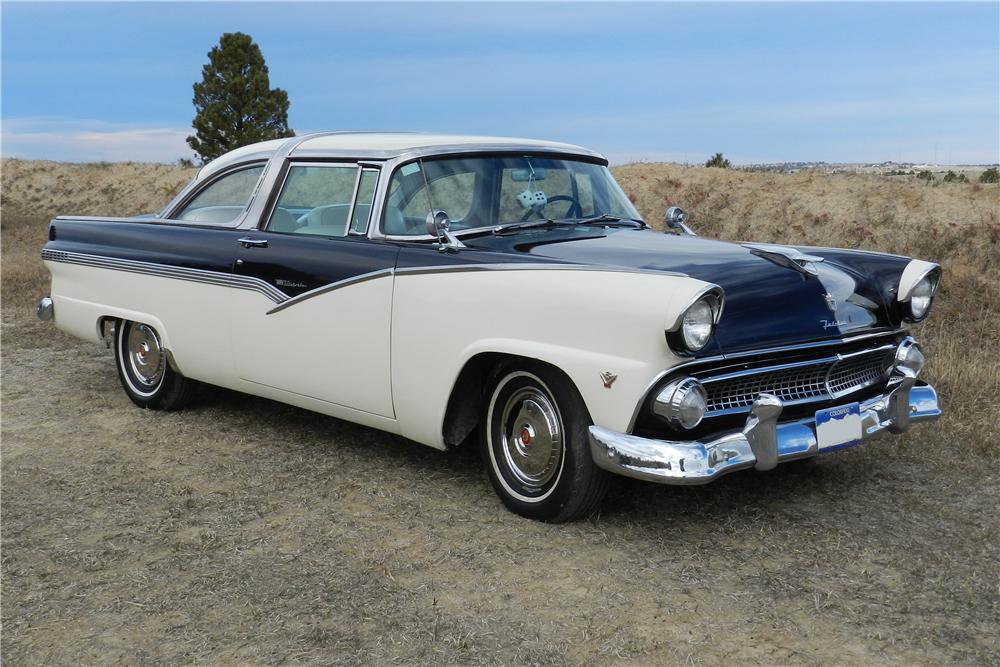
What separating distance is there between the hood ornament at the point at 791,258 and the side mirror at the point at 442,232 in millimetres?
1351

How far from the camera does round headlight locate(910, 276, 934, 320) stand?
4.57 meters

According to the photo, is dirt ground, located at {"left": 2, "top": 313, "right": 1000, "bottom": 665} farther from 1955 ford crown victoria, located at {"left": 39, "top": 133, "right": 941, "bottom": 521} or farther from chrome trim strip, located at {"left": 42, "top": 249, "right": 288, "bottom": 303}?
chrome trim strip, located at {"left": 42, "top": 249, "right": 288, "bottom": 303}

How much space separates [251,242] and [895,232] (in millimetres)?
14173

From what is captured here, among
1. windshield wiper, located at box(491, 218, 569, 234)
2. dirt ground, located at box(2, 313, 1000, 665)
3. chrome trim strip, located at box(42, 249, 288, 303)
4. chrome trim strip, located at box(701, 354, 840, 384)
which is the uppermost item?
windshield wiper, located at box(491, 218, 569, 234)

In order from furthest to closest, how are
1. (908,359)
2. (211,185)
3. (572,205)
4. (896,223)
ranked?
(896,223)
(211,185)
(572,205)
(908,359)

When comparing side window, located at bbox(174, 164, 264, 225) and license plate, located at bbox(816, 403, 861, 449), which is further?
side window, located at bbox(174, 164, 264, 225)

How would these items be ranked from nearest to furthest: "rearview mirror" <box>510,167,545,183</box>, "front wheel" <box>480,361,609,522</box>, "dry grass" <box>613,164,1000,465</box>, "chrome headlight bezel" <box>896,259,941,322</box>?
"front wheel" <box>480,361,609,522</box>
"chrome headlight bezel" <box>896,259,941,322</box>
"rearview mirror" <box>510,167,545,183</box>
"dry grass" <box>613,164,1000,465</box>

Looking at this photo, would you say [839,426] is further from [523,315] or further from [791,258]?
[523,315]

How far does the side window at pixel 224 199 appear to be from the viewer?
225 inches

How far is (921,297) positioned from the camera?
4.61 metres

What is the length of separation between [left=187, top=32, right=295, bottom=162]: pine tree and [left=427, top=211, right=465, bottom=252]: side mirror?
29317 millimetres

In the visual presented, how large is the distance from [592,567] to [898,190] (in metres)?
17.0

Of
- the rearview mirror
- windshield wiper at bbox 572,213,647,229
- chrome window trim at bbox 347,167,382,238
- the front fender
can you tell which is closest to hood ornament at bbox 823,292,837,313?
the front fender

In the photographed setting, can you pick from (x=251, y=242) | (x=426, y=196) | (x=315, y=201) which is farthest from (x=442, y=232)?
(x=251, y=242)
